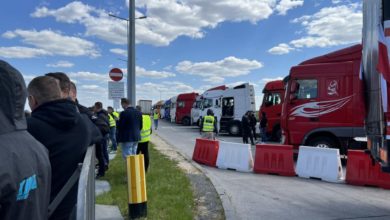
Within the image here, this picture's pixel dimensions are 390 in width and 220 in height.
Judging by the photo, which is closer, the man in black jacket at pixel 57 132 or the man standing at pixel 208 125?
the man in black jacket at pixel 57 132

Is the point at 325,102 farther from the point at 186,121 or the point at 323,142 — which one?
the point at 186,121

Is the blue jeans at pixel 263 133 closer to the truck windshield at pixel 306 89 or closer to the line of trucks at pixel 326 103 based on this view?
the line of trucks at pixel 326 103

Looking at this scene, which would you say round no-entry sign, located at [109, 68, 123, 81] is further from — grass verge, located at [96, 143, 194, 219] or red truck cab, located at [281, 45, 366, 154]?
red truck cab, located at [281, 45, 366, 154]

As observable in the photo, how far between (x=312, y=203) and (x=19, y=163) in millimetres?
6563

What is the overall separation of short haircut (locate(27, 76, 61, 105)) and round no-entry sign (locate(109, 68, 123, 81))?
11669 mm

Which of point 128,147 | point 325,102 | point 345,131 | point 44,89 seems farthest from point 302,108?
point 44,89

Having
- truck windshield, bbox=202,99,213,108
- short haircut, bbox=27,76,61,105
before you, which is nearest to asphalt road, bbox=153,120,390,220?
short haircut, bbox=27,76,61,105

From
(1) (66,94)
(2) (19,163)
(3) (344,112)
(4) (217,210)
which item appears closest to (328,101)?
(3) (344,112)

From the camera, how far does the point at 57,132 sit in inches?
113

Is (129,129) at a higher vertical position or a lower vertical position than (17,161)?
lower

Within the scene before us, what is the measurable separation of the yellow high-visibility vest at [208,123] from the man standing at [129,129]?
6484mm

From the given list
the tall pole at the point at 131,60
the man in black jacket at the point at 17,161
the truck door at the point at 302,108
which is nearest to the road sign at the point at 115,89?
the tall pole at the point at 131,60

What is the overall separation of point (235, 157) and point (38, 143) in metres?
9.70

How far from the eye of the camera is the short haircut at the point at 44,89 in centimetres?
297
